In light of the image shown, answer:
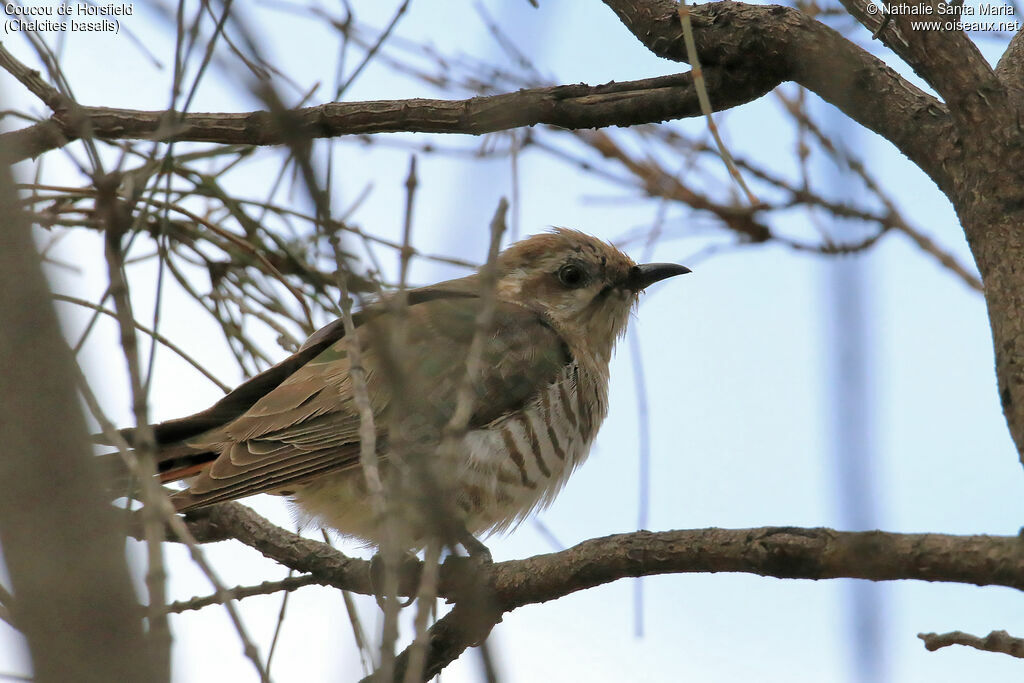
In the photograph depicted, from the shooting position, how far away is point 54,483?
4.65 feet

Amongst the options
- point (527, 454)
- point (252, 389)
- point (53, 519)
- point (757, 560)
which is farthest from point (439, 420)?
point (53, 519)

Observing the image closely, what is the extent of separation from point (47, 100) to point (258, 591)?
71.8 inches

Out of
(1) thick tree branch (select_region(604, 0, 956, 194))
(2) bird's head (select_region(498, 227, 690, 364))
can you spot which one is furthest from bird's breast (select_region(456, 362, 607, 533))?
(1) thick tree branch (select_region(604, 0, 956, 194))

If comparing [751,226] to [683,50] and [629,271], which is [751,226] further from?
[683,50]

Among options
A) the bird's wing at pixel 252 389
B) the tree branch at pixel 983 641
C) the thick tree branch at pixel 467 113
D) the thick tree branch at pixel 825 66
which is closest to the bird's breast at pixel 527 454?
the bird's wing at pixel 252 389

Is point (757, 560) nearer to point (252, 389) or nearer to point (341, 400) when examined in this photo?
point (341, 400)

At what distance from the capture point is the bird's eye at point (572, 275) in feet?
17.9

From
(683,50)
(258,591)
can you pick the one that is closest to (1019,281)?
(683,50)

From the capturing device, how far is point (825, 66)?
2.94 meters

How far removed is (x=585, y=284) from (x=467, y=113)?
2.29m

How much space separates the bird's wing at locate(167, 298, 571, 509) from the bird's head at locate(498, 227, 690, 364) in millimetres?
345

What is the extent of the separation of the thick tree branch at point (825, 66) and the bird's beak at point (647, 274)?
2178 mm

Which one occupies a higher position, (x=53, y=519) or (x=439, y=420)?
(x=439, y=420)

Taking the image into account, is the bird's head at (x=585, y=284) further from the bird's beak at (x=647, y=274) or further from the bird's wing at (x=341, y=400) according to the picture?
the bird's wing at (x=341, y=400)
